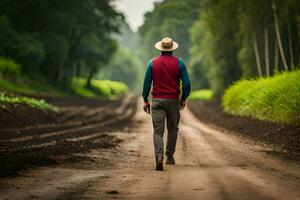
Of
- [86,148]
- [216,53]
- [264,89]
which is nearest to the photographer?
[86,148]

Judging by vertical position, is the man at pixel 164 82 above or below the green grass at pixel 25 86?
below

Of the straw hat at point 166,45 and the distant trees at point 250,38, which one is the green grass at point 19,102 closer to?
the distant trees at point 250,38

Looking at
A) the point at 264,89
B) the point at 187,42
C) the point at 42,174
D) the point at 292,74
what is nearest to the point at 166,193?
the point at 42,174

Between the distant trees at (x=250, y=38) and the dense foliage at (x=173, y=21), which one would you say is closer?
the distant trees at (x=250, y=38)

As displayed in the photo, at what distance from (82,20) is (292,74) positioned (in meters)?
36.1

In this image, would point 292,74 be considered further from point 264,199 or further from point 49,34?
point 49,34

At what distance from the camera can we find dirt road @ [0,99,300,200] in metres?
8.02

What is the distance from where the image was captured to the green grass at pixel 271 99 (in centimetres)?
1980

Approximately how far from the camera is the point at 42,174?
32.6 feet

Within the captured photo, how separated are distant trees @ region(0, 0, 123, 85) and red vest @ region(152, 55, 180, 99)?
31.9 m

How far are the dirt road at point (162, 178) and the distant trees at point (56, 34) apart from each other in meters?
31.1

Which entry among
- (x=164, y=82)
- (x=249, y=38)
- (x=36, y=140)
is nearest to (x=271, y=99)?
(x=36, y=140)

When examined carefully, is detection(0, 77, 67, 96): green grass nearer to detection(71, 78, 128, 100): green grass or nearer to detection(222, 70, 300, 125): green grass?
detection(71, 78, 128, 100): green grass

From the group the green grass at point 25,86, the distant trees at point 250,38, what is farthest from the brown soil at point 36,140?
the distant trees at point 250,38
